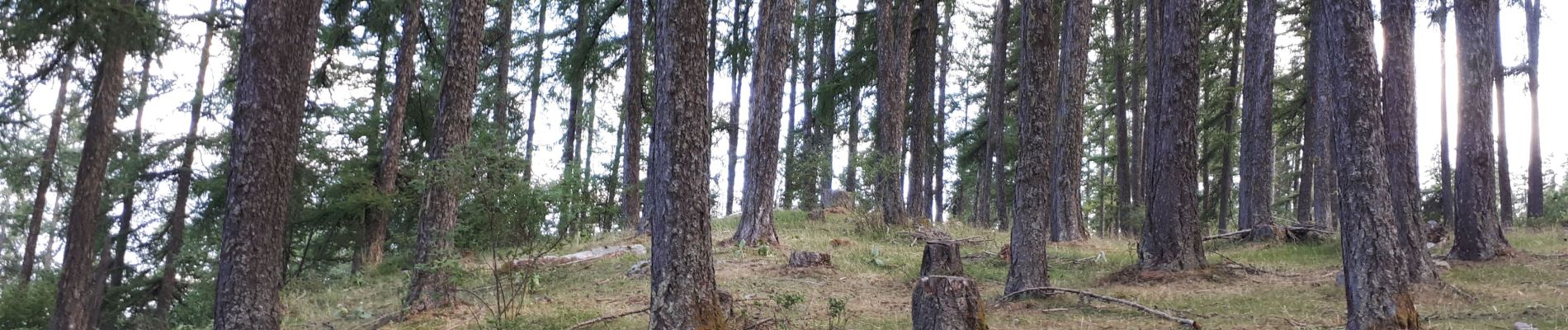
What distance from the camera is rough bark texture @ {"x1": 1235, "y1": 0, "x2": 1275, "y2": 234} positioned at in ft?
50.7

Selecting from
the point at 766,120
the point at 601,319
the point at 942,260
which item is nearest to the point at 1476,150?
the point at 942,260

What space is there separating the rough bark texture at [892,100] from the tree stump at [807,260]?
489 centimetres

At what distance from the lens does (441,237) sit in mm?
8758

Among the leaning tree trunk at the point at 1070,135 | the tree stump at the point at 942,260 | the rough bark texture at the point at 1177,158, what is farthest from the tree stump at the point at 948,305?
the leaning tree trunk at the point at 1070,135

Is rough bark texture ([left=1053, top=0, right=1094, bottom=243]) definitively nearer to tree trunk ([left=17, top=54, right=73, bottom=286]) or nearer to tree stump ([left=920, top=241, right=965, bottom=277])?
tree stump ([left=920, top=241, right=965, bottom=277])

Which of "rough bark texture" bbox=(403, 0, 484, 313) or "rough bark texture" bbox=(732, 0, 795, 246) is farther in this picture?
"rough bark texture" bbox=(732, 0, 795, 246)

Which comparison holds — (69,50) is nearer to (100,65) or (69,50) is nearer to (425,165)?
(100,65)

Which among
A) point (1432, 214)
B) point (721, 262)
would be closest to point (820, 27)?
point (721, 262)

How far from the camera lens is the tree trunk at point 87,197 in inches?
484

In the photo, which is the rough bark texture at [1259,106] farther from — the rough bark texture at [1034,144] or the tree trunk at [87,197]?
the tree trunk at [87,197]

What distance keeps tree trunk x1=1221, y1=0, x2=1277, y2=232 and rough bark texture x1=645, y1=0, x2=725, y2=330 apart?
1176 centimetres

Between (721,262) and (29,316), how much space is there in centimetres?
1454

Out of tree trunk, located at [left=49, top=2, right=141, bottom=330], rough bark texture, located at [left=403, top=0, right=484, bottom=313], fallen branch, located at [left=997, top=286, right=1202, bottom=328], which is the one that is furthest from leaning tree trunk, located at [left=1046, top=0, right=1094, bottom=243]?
tree trunk, located at [left=49, top=2, right=141, bottom=330]

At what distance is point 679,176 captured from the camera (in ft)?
21.4
